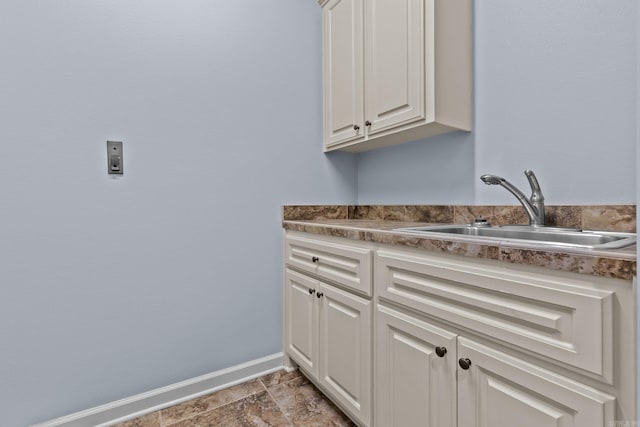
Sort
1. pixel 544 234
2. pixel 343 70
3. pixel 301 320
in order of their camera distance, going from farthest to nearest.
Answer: pixel 343 70, pixel 301 320, pixel 544 234

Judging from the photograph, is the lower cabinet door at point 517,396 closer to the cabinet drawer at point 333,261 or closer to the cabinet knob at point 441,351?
the cabinet knob at point 441,351

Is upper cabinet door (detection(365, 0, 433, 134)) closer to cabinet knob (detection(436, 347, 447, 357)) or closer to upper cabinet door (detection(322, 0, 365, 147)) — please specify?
upper cabinet door (detection(322, 0, 365, 147))

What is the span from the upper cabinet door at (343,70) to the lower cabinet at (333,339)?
0.85 meters

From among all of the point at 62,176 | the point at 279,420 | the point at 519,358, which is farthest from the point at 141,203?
the point at 519,358

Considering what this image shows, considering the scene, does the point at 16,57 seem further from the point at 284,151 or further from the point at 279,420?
the point at 279,420

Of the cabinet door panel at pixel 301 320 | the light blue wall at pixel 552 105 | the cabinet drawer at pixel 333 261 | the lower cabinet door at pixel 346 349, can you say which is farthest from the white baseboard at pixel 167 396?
the light blue wall at pixel 552 105

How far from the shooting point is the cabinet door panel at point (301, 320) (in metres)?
1.48

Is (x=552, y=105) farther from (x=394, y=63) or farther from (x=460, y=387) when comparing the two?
(x=460, y=387)

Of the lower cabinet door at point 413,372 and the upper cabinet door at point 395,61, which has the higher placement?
the upper cabinet door at point 395,61

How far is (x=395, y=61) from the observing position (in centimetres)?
142

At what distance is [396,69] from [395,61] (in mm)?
38

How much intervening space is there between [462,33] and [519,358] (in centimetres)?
130

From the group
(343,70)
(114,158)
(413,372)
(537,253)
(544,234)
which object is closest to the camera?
(537,253)

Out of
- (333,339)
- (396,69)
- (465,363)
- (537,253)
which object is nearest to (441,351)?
(465,363)
